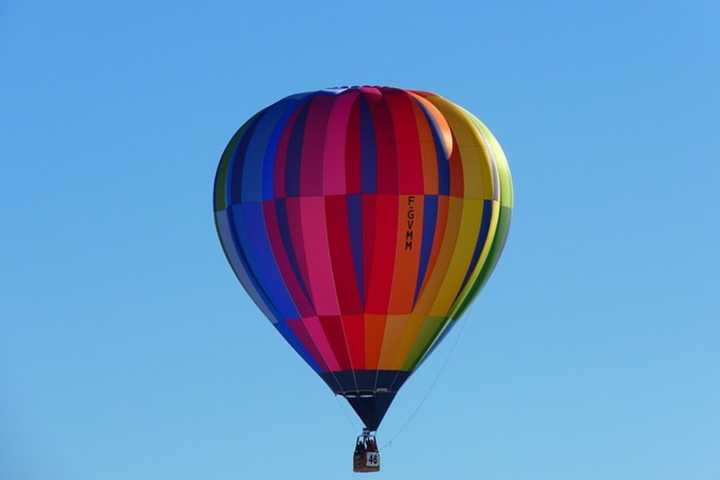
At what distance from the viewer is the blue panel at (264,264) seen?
147m

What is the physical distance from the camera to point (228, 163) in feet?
488

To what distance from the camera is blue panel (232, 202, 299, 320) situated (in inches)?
5792

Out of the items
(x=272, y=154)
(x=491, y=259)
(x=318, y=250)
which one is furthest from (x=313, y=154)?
(x=491, y=259)

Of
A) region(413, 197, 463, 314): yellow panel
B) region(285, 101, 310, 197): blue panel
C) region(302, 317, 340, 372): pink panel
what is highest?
region(285, 101, 310, 197): blue panel

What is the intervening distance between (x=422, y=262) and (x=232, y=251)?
529 cm

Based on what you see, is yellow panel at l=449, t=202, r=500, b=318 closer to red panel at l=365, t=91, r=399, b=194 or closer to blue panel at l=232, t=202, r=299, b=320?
red panel at l=365, t=91, r=399, b=194

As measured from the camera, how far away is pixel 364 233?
146500mm

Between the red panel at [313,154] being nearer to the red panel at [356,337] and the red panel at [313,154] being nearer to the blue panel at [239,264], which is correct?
the blue panel at [239,264]

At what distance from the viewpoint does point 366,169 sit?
147m

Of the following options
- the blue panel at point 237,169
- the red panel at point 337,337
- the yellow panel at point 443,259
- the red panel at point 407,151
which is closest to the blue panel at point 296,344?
the red panel at point 337,337

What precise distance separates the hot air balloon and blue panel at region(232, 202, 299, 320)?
0.09 ft

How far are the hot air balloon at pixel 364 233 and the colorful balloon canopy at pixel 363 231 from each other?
0.09ft

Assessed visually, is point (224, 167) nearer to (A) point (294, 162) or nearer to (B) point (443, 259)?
(A) point (294, 162)

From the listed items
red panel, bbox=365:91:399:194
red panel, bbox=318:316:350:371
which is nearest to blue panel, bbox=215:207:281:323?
red panel, bbox=318:316:350:371
